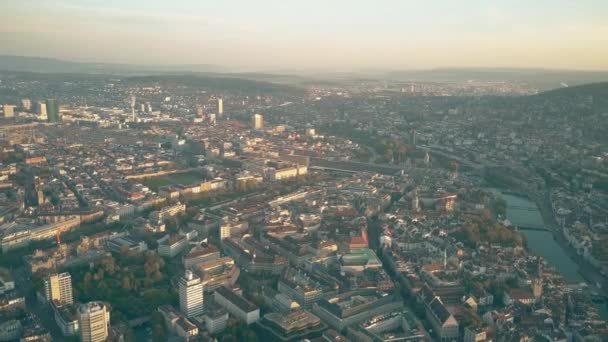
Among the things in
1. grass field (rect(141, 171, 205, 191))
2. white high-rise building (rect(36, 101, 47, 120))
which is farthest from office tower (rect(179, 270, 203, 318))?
white high-rise building (rect(36, 101, 47, 120))

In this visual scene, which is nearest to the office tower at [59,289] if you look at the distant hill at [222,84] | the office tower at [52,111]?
the office tower at [52,111]

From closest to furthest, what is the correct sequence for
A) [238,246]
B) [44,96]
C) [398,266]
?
[398,266] → [238,246] → [44,96]

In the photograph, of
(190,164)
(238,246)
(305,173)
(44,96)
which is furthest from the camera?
(44,96)

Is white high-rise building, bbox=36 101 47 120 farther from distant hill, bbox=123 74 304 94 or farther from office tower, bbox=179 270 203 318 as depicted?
office tower, bbox=179 270 203 318

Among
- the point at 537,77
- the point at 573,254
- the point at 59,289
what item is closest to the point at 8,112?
the point at 59,289

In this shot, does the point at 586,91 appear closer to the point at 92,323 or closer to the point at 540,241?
the point at 540,241

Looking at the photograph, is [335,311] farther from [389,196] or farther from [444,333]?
[389,196]

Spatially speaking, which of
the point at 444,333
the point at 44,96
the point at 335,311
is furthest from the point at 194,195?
the point at 44,96

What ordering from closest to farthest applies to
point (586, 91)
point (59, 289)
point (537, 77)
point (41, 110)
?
1. point (59, 289)
2. point (586, 91)
3. point (41, 110)
4. point (537, 77)
